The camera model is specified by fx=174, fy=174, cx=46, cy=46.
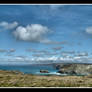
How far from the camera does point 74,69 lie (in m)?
2.37

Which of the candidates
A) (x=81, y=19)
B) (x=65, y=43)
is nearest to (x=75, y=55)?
(x=65, y=43)

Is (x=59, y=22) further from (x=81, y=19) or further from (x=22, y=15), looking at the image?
(x=22, y=15)

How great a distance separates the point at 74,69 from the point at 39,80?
1.65ft

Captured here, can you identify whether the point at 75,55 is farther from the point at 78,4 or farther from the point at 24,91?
the point at 24,91

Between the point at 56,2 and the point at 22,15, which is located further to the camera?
the point at 22,15

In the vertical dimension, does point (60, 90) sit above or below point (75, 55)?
below

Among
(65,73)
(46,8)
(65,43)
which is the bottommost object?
(65,73)

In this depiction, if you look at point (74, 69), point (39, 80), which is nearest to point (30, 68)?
point (39, 80)

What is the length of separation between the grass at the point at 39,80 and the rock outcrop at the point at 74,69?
0.22ft

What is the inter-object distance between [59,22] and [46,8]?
259 millimetres

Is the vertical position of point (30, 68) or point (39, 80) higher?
point (30, 68)

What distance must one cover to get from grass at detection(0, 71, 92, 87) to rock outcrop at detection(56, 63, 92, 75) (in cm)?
7

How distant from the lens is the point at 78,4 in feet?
7.47

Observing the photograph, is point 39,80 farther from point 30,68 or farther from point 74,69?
point 74,69
